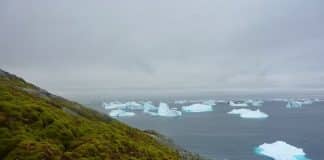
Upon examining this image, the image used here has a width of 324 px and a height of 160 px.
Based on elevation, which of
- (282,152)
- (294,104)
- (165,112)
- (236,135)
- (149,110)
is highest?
(294,104)

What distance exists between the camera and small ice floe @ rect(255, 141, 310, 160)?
4041 cm

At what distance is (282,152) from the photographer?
41781 mm

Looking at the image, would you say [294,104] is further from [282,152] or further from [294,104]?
[282,152]

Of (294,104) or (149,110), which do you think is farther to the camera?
(294,104)

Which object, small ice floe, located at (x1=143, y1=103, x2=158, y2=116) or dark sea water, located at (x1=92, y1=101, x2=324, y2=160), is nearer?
dark sea water, located at (x1=92, y1=101, x2=324, y2=160)

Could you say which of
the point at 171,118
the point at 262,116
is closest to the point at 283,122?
the point at 262,116

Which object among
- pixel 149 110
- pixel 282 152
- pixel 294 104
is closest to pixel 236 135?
pixel 282 152

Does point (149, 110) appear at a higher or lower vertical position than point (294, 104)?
lower

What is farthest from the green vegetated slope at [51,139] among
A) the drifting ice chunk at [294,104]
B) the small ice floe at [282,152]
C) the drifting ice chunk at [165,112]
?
the drifting ice chunk at [294,104]

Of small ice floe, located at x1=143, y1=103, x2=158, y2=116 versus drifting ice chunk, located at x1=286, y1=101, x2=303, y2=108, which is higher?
drifting ice chunk, located at x1=286, y1=101, x2=303, y2=108

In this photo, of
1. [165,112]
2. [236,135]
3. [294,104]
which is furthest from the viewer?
[294,104]

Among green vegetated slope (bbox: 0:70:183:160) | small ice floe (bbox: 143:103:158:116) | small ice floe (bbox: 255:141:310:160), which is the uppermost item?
green vegetated slope (bbox: 0:70:183:160)

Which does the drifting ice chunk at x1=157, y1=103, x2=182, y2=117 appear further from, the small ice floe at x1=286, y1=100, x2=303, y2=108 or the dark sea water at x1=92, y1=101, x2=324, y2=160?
the small ice floe at x1=286, y1=100, x2=303, y2=108

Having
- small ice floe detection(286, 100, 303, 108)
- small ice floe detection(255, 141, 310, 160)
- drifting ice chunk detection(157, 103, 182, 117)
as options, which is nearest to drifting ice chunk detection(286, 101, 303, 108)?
small ice floe detection(286, 100, 303, 108)
